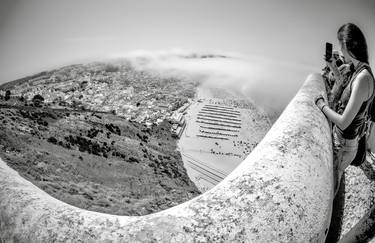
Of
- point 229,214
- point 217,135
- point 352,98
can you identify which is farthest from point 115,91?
point 229,214

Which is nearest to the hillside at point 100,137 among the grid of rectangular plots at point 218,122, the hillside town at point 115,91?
the hillside town at point 115,91

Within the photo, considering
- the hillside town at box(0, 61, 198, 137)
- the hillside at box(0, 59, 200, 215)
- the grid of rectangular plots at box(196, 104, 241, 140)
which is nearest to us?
the hillside at box(0, 59, 200, 215)

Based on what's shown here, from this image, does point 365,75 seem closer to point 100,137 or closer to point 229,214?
point 229,214

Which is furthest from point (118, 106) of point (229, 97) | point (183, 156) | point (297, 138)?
point (297, 138)

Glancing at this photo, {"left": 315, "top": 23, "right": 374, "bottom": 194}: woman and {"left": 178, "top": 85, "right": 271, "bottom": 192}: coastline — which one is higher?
{"left": 315, "top": 23, "right": 374, "bottom": 194}: woman

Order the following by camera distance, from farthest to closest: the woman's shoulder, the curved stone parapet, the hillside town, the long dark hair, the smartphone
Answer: the hillside town
the smartphone
the long dark hair
the woman's shoulder
the curved stone parapet

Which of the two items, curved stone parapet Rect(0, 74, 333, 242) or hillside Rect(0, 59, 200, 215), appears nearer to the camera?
curved stone parapet Rect(0, 74, 333, 242)

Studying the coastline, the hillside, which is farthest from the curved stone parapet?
the coastline

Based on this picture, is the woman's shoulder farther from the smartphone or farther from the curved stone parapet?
the smartphone
